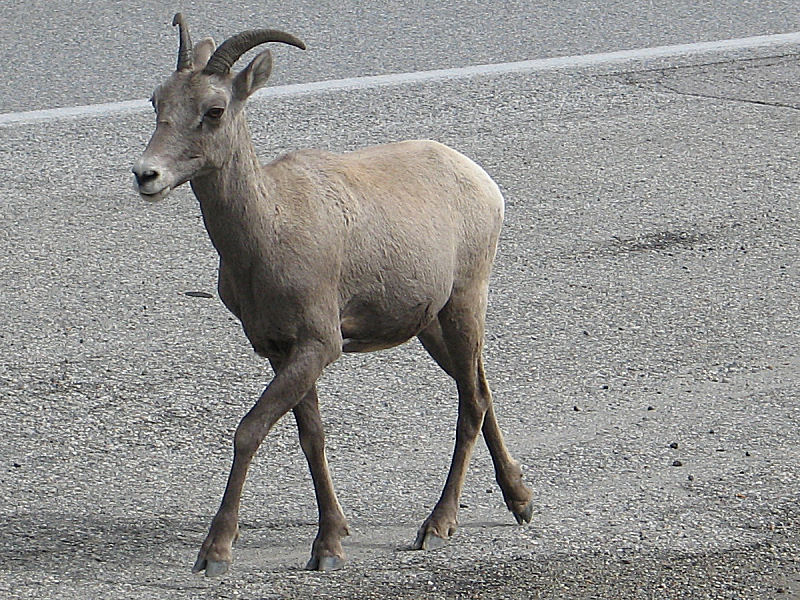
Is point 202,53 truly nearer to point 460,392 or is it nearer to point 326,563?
point 460,392

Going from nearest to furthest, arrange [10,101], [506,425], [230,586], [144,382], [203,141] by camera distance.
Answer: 1. [203,141]
2. [230,586]
3. [506,425]
4. [144,382]
5. [10,101]

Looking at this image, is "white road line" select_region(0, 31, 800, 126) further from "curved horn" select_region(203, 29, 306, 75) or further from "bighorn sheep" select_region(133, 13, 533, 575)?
"curved horn" select_region(203, 29, 306, 75)

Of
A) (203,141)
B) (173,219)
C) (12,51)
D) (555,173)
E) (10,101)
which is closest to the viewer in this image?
(203,141)

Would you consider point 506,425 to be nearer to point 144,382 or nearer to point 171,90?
point 144,382

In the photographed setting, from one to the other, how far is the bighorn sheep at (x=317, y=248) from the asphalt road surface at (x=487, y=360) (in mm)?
411

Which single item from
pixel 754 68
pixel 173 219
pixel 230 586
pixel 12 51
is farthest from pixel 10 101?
pixel 230 586

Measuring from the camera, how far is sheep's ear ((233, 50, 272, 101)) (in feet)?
12.7

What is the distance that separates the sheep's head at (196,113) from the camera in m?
3.73

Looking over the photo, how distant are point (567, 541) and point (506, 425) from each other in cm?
98

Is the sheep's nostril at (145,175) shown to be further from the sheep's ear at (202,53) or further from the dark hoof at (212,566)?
the dark hoof at (212,566)

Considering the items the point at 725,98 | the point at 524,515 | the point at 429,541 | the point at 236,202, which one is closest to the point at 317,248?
the point at 236,202

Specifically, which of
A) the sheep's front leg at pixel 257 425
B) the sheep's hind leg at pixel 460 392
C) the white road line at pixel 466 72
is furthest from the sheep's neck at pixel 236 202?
the white road line at pixel 466 72

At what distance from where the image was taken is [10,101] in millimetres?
10000

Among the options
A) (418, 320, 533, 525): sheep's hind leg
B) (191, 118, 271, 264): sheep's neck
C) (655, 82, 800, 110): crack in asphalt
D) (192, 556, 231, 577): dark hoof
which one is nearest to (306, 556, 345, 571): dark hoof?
(192, 556, 231, 577): dark hoof
